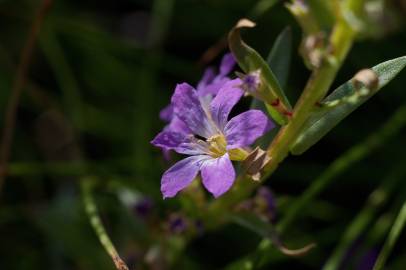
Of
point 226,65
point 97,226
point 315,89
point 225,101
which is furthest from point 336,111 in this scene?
point 97,226

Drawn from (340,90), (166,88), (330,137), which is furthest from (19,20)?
(340,90)

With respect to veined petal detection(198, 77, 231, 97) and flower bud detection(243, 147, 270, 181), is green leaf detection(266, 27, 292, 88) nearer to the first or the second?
veined petal detection(198, 77, 231, 97)

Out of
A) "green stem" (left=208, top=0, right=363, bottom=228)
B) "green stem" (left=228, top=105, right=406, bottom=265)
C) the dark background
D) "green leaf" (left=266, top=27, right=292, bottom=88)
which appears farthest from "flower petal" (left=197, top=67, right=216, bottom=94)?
the dark background

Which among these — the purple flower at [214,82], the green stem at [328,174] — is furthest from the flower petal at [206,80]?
the green stem at [328,174]

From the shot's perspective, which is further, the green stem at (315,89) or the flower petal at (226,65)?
the flower petal at (226,65)

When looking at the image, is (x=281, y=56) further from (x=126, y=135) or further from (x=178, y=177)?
(x=126, y=135)

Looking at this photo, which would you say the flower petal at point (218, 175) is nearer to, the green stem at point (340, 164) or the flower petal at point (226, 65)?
the flower petal at point (226, 65)
